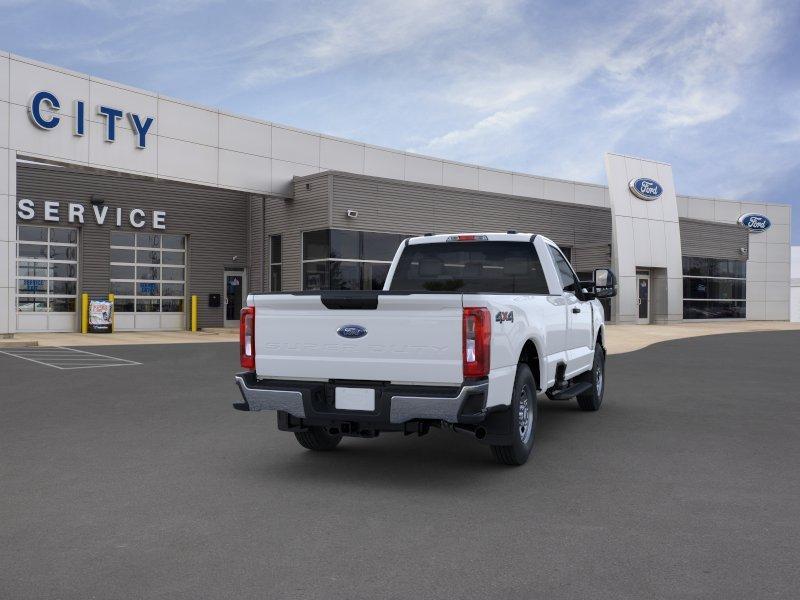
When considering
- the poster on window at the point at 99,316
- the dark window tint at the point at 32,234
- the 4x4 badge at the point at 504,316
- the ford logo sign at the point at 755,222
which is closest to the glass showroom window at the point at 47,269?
the dark window tint at the point at 32,234

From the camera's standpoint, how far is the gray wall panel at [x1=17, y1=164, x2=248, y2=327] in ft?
87.2

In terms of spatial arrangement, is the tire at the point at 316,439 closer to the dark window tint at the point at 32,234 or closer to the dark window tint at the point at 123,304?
the dark window tint at the point at 32,234

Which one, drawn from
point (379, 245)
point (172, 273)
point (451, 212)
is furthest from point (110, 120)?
point (451, 212)

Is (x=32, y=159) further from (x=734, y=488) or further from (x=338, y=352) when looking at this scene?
(x=734, y=488)

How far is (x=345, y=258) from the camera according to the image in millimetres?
27141

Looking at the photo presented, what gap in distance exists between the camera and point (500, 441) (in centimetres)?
618

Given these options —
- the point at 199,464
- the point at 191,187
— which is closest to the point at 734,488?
the point at 199,464

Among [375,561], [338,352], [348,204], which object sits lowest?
[375,561]

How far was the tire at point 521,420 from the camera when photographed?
636 centimetres

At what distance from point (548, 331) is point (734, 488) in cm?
215

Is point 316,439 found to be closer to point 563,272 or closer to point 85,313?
point 563,272

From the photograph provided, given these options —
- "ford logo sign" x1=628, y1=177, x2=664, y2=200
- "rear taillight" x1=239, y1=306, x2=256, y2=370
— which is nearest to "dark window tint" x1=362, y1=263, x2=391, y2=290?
"ford logo sign" x1=628, y1=177, x2=664, y2=200

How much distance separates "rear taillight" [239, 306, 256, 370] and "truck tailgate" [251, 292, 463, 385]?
0.05 meters

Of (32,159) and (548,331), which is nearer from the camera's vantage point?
(548,331)
